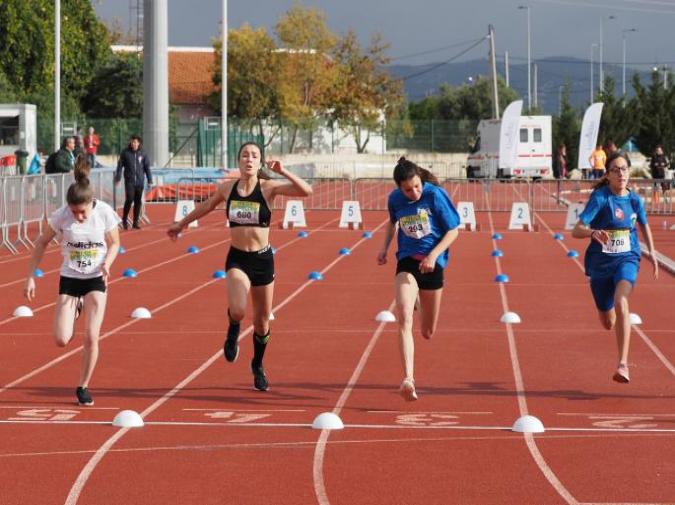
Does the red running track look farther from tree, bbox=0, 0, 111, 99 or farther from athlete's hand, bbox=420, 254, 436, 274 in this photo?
tree, bbox=0, 0, 111, 99

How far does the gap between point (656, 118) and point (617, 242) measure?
46314 mm

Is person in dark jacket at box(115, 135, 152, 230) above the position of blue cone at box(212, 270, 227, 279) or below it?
above

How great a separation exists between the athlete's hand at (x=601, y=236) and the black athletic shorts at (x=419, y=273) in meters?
1.21

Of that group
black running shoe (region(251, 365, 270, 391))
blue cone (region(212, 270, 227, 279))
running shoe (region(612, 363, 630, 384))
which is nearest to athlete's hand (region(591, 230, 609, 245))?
running shoe (region(612, 363, 630, 384))

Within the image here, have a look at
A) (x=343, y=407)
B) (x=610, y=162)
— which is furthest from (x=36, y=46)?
(x=343, y=407)

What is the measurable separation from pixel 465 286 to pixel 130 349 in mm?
6965

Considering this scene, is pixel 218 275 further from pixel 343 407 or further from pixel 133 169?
pixel 343 407

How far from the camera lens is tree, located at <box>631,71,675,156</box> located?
55.3 meters

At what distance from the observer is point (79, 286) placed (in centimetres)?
985

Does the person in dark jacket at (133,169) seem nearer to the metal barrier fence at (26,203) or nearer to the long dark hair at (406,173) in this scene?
the metal barrier fence at (26,203)

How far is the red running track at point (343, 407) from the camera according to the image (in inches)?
294

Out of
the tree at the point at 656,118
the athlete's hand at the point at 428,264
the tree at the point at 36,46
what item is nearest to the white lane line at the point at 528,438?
the athlete's hand at the point at 428,264

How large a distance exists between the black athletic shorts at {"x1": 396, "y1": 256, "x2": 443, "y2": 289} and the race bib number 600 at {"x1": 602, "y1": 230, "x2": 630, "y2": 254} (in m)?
1.33

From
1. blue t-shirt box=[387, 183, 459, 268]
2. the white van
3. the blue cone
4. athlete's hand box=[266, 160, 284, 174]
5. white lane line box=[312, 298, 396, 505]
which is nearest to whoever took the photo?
white lane line box=[312, 298, 396, 505]
